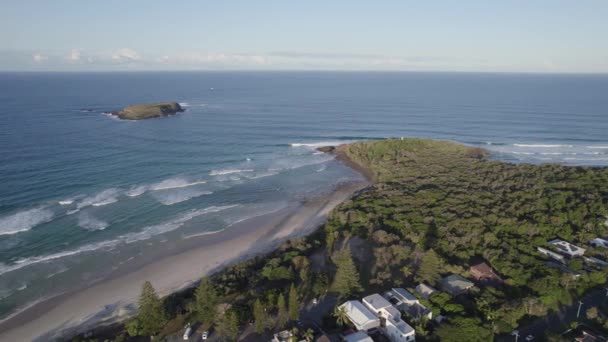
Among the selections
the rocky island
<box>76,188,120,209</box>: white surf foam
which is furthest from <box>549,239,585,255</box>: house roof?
the rocky island

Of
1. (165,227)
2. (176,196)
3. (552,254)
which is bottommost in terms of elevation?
(165,227)

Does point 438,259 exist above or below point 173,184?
below

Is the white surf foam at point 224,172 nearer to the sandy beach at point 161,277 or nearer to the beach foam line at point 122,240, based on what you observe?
the beach foam line at point 122,240

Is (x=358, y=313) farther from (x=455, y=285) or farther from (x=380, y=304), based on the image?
(x=455, y=285)

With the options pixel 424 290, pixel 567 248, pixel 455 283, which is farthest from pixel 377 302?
pixel 567 248

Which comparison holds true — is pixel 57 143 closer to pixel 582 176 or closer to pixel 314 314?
pixel 314 314

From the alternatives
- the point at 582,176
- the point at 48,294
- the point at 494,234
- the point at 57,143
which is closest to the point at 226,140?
the point at 57,143

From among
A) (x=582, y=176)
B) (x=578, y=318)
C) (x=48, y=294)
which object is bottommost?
(x=48, y=294)
